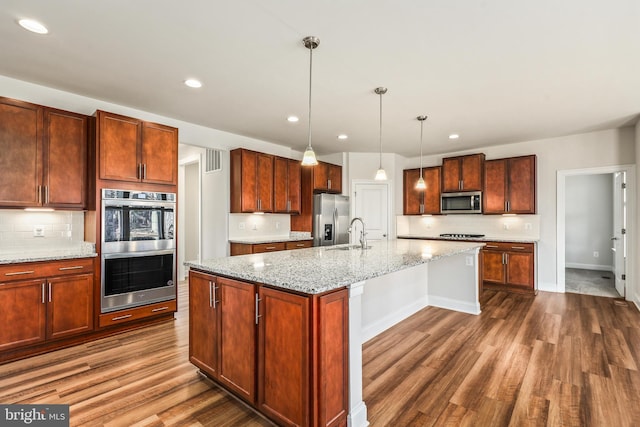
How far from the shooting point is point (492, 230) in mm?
5820

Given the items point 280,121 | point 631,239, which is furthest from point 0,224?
point 631,239

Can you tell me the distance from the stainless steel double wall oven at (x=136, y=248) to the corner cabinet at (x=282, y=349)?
1.73 metres

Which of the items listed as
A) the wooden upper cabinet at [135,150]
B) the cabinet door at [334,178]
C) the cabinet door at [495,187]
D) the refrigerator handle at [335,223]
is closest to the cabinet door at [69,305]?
the wooden upper cabinet at [135,150]

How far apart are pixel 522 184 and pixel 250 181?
4.46 m

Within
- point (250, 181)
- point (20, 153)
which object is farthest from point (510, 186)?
point (20, 153)

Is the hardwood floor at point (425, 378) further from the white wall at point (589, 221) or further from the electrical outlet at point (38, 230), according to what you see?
the white wall at point (589, 221)

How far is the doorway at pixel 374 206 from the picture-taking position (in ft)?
21.0

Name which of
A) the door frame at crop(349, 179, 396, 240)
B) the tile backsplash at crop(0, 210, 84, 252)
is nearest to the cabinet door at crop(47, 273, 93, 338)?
the tile backsplash at crop(0, 210, 84, 252)

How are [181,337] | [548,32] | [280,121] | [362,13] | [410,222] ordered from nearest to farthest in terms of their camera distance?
[362,13] < [548,32] < [181,337] < [280,121] < [410,222]

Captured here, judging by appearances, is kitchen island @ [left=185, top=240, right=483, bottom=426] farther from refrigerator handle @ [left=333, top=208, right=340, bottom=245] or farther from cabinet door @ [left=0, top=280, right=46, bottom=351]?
refrigerator handle @ [left=333, top=208, right=340, bottom=245]

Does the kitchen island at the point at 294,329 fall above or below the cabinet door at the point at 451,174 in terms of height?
below

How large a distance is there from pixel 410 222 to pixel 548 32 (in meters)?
4.91

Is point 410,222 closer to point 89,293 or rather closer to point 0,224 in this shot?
point 89,293

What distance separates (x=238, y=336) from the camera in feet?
6.56
